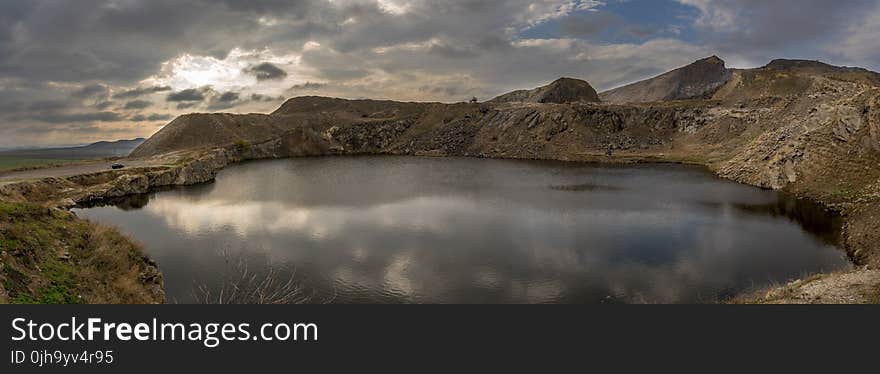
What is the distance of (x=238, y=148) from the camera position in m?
118

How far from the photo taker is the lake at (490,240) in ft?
77.0

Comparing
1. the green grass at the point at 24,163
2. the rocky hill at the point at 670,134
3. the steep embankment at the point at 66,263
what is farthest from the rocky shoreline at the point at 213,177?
the green grass at the point at 24,163

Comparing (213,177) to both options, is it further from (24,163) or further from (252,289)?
(24,163)

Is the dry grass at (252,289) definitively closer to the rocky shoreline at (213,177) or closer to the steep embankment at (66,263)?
the steep embankment at (66,263)

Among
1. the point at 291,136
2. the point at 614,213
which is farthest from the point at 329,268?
the point at 291,136

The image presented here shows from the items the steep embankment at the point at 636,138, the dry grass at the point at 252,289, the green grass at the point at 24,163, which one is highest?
the steep embankment at the point at 636,138

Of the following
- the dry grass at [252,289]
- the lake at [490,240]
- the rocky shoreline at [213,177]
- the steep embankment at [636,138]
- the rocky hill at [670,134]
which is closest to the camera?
the rocky shoreline at [213,177]

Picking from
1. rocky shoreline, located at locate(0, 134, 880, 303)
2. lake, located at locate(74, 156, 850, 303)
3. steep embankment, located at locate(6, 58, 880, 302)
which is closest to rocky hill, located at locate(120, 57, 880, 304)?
steep embankment, located at locate(6, 58, 880, 302)

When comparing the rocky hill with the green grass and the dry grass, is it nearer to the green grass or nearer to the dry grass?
the green grass

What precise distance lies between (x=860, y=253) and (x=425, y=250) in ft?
89.6

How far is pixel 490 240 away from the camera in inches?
1273

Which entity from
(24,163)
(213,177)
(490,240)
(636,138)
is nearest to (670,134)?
(636,138)

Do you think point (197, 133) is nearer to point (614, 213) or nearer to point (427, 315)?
point (614, 213)

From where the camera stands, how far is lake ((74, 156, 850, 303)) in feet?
77.0
